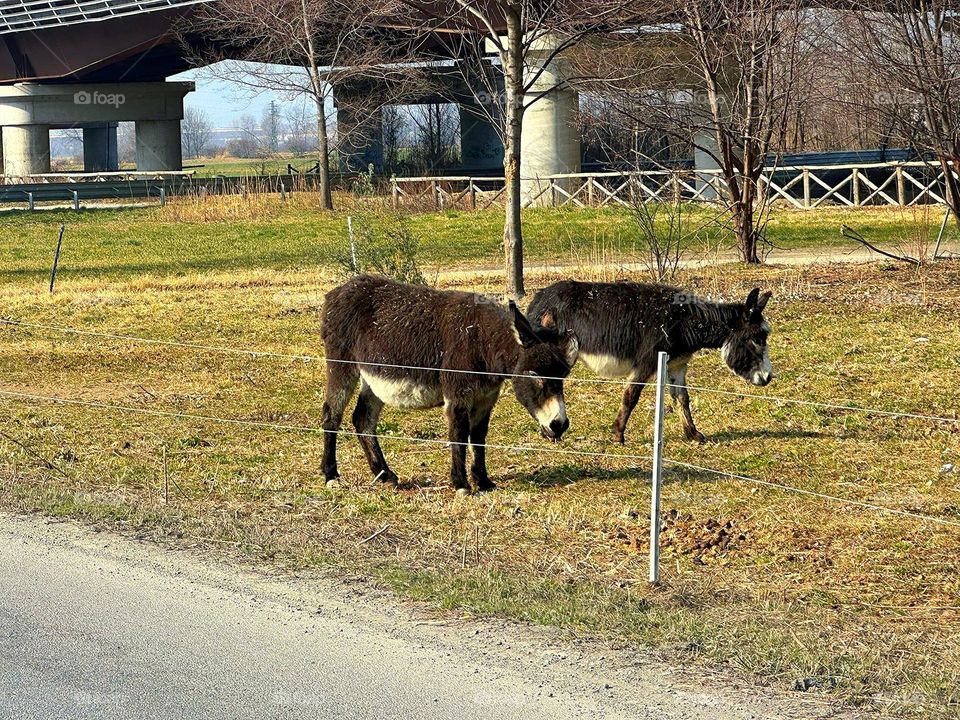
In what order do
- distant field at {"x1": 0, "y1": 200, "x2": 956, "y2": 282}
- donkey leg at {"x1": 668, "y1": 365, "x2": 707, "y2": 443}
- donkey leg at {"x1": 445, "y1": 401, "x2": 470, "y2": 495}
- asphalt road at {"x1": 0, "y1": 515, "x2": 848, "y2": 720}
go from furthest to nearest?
distant field at {"x1": 0, "y1": 200, "x2": 956, "y2": 282}
donkey leg at {"x1": 668, "y1": 365, "x2": 707, "y2": 443}
donkey leg at {"x1": 445, "y1": 401, "x2": 470, "y2": 495}
asphalt road at {"x1": 0, "y1": 515, "x2": 848, "y2": 720}

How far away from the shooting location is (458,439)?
9.77 m

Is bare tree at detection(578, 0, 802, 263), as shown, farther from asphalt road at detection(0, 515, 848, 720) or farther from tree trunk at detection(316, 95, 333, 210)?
tree trunk at detection(316, 95, 333, 210)

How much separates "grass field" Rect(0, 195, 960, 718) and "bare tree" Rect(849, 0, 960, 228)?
279cm

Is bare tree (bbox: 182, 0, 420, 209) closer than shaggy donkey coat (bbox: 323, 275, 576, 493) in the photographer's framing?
No

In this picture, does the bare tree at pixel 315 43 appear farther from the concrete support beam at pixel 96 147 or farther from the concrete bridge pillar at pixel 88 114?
the concrete support beam at pixel 96 147

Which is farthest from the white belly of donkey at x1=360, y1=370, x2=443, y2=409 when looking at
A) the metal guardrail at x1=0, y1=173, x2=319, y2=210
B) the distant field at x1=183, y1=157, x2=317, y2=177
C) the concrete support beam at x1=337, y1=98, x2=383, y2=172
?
the distant field at x1=183, y1=157, x2=317, y2=177

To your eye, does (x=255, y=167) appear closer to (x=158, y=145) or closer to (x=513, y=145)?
(x=158, y=145)

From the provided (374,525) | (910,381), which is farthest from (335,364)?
(910,381)

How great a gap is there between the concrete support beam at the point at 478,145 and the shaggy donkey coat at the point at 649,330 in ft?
191

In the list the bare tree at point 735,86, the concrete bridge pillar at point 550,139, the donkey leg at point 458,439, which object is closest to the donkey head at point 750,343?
the donkey leg at point 458,439

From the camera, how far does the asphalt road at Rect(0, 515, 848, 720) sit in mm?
5883

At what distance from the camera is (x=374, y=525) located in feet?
29.4

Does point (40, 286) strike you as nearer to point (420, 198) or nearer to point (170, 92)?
point (420, 198)

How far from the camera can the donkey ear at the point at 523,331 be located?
30.6 feet
